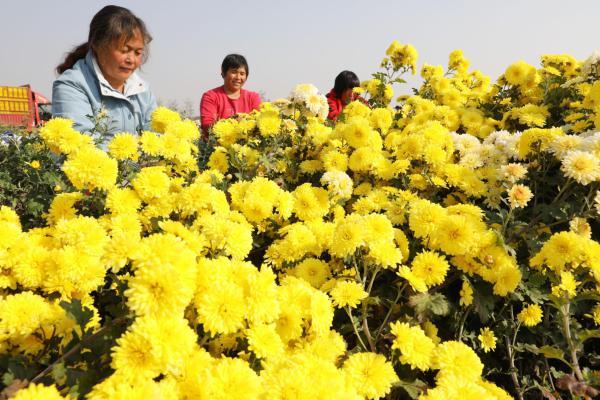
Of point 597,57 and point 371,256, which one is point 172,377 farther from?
point 597,57

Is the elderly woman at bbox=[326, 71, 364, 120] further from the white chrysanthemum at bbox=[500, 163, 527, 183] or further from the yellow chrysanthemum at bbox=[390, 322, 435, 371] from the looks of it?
the yellow chrysanthemum at bbox=[390, 322, 435, 371]

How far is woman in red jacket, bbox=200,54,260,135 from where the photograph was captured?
18.4ft

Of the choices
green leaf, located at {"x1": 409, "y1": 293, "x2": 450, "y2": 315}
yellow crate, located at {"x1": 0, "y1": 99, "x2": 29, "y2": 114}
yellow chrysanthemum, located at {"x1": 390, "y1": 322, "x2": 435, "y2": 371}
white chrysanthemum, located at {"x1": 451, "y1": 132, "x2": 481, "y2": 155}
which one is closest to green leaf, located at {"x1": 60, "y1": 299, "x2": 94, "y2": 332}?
yellow chrysanthemum, located at {"x1": 390, "y1": 322, "x2": 435, "y2": 371}

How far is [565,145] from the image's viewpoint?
6.61 feet

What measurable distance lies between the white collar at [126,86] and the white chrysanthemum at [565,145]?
9.85 feet

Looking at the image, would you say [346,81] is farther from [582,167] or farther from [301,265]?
[301,265]

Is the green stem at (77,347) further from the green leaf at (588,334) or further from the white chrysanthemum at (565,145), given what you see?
the white chrysanthemum at (565,145)

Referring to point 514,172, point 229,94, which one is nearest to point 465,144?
point 514,172

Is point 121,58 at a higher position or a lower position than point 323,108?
higher

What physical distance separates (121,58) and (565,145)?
291 centimetres

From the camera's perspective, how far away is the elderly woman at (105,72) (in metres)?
2.88

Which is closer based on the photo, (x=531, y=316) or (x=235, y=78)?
(x=531, y=316)

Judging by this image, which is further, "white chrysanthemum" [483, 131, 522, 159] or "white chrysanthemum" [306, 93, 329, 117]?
"white chrysanthemum" [306, 93, 329, 117]

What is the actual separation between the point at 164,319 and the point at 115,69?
2701mm
